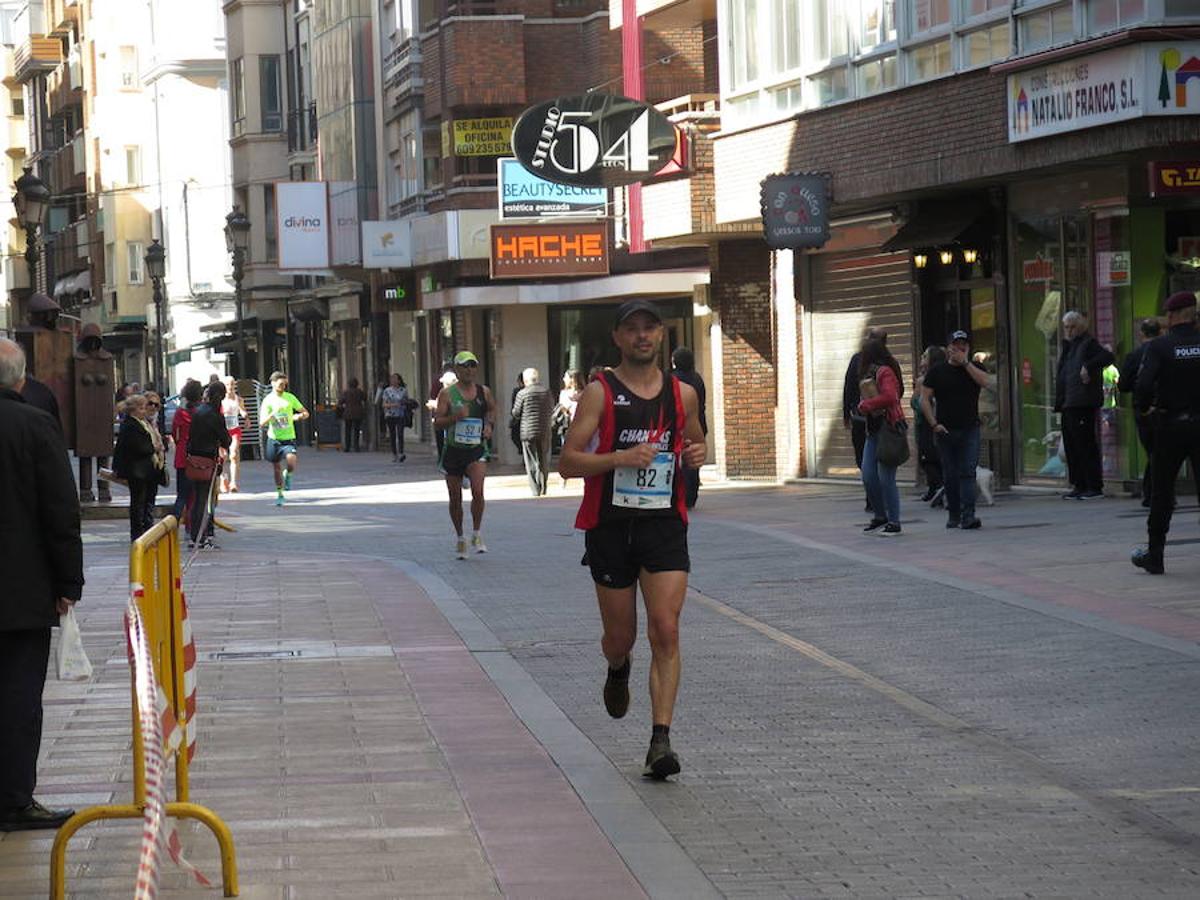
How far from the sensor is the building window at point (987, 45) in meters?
24.4

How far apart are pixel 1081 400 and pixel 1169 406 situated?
8208 mm

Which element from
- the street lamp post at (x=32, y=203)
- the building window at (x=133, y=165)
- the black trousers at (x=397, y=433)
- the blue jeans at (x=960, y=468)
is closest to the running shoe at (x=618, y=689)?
the blue jeans at (x=960, y=468)

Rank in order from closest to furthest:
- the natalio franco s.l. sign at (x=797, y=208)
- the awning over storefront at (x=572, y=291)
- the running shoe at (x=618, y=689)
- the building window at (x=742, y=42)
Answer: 1. the running shoe at (x=618, y=689)
2. the natalio franco s.l. sign at (x=797, y=208)
3. the building window at (x=742, y=42)
4. the awning over storefront at (x=572, y=291)

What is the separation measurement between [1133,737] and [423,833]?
3263mm

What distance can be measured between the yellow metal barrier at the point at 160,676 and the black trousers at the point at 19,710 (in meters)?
0.79

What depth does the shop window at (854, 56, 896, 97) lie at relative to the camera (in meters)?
27.0

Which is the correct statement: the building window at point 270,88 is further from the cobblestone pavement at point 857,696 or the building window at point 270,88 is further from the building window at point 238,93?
the cobblestone pavement at point 857,696

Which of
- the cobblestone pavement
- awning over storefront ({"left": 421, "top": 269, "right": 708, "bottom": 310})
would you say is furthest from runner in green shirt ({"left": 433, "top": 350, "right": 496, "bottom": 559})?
awning over storefront ({"left": 421, "top": 269, "right": 708, "bottom": 310})

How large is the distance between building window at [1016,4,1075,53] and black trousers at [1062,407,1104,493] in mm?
3648

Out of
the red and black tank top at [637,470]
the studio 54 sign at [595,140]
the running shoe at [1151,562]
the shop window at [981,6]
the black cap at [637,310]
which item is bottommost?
the running shoe at [1151,562]

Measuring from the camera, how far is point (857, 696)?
10.9 meters

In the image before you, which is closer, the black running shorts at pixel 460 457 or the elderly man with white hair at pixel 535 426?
the black running shorts at pixel 460 457

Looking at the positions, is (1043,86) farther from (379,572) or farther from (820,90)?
(379,572)

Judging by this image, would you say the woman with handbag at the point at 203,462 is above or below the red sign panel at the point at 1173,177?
below
